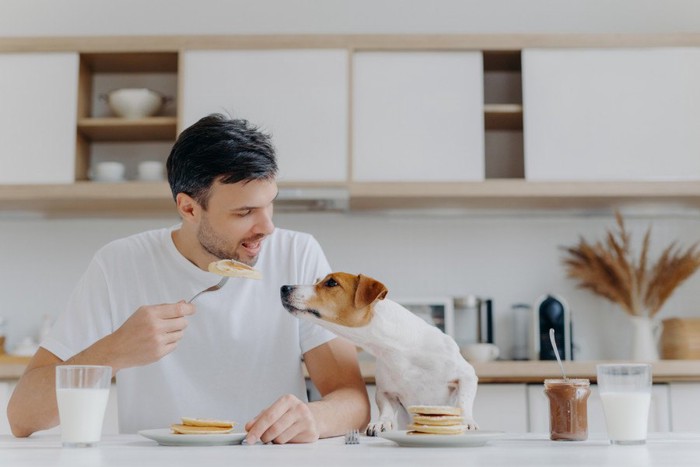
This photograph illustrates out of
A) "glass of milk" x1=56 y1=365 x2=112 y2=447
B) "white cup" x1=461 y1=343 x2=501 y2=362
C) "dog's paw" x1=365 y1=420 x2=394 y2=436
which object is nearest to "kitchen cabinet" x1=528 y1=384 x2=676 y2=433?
"white cup" x1=461 y1=343 x2=501 y2=362

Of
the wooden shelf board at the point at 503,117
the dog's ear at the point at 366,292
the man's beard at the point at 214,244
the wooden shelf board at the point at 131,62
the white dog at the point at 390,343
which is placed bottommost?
the white dog at the point at 390,343

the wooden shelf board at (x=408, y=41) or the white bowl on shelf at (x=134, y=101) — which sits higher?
the wooden shelf board at (x=408, y=41)

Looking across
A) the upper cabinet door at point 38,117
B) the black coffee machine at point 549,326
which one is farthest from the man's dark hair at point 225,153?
the black coffee machine at point 549,326

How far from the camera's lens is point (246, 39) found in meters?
3.58

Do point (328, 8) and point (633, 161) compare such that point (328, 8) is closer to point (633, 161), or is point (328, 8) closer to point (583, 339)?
point (633, 161)

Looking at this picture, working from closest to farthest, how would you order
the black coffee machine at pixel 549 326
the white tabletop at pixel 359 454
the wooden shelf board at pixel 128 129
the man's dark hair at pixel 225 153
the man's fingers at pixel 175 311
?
1. the white tabletop at pixel 359 454
2. the man's fingers at pixel 175 311
3. the man's dark hair at pixel 225 153
4. the black coffee machine at pixel 549 326
5. the wooden shelf board at pixel 128 129

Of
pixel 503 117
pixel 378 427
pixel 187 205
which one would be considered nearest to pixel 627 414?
pixel 378 427

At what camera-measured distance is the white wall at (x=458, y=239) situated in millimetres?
3734

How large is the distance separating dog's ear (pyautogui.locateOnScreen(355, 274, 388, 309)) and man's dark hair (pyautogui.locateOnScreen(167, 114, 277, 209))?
1.19ft

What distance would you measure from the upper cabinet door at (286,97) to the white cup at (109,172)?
32cm

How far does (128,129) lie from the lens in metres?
3.66

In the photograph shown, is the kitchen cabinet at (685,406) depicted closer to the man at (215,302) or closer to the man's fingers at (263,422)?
the man at (215,302)

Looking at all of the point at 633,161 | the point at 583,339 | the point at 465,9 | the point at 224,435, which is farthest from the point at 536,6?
the point at 224,435

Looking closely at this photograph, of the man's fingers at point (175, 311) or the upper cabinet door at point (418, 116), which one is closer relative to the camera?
the man's fingers at point (175, 311)
